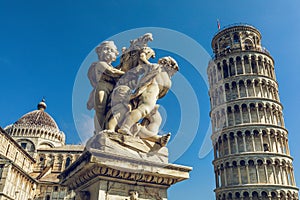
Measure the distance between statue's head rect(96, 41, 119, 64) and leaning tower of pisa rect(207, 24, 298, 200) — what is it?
119 feet

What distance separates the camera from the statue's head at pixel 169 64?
445cm

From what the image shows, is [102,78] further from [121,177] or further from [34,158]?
[34,158]

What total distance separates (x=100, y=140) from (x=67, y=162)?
54.0 metres

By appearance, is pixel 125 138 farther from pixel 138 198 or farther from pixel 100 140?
pixel 138 198

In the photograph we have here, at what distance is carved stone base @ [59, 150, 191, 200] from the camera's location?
332 centimetres

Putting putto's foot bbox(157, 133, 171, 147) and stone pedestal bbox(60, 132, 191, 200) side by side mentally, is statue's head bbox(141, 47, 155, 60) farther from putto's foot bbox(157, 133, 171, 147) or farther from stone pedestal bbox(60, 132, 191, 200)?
stone pedestal bbox(60, 132, 191, 200)

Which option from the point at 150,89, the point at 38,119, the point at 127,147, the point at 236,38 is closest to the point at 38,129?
the point at 38,119

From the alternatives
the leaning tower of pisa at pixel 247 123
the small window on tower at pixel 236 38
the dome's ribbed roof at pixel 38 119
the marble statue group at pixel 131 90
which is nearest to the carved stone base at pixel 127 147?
the marble statue group at pixel 131 90

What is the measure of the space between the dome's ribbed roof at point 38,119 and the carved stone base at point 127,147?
6184cm

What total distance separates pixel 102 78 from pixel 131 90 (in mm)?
468

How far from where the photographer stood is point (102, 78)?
430 cm

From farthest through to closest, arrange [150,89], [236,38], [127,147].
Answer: [236,38] < [150,89] < [127,147]

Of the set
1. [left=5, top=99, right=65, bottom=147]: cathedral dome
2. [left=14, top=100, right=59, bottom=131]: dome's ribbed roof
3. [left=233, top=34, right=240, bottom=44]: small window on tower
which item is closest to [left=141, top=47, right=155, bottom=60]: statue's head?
[left=233, top=34, right=240, bottom=44]: small window on tower

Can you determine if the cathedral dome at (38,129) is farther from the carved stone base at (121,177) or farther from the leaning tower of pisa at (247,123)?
the carved stone base at (121,177)
